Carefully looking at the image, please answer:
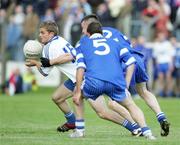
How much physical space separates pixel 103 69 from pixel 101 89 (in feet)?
1.02

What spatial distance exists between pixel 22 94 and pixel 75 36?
2.79 meters

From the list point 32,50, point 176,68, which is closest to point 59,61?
point 32,50

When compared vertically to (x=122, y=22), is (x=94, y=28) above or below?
above

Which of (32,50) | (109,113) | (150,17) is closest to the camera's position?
(109,113)

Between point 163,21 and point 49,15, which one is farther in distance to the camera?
point 49,15

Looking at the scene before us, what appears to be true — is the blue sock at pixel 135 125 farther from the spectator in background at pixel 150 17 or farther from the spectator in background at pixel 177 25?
the spectator in background at pixel 150 17

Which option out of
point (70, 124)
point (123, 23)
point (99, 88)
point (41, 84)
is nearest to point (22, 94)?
point (41, 84)

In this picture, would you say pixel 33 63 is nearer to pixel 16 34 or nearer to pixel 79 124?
pixel 79 124

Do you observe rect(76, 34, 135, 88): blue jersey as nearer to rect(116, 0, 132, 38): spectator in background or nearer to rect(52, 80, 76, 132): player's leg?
rect(52, 80, 76, 132): player's leg

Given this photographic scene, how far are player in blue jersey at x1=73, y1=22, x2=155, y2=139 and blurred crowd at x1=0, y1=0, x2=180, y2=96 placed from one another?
15070 millimetres

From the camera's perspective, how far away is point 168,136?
13.5 m

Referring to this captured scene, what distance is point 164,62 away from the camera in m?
28.4

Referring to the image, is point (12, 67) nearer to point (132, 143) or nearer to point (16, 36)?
point (16, 36)

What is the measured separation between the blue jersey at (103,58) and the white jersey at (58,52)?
49.3 inches
